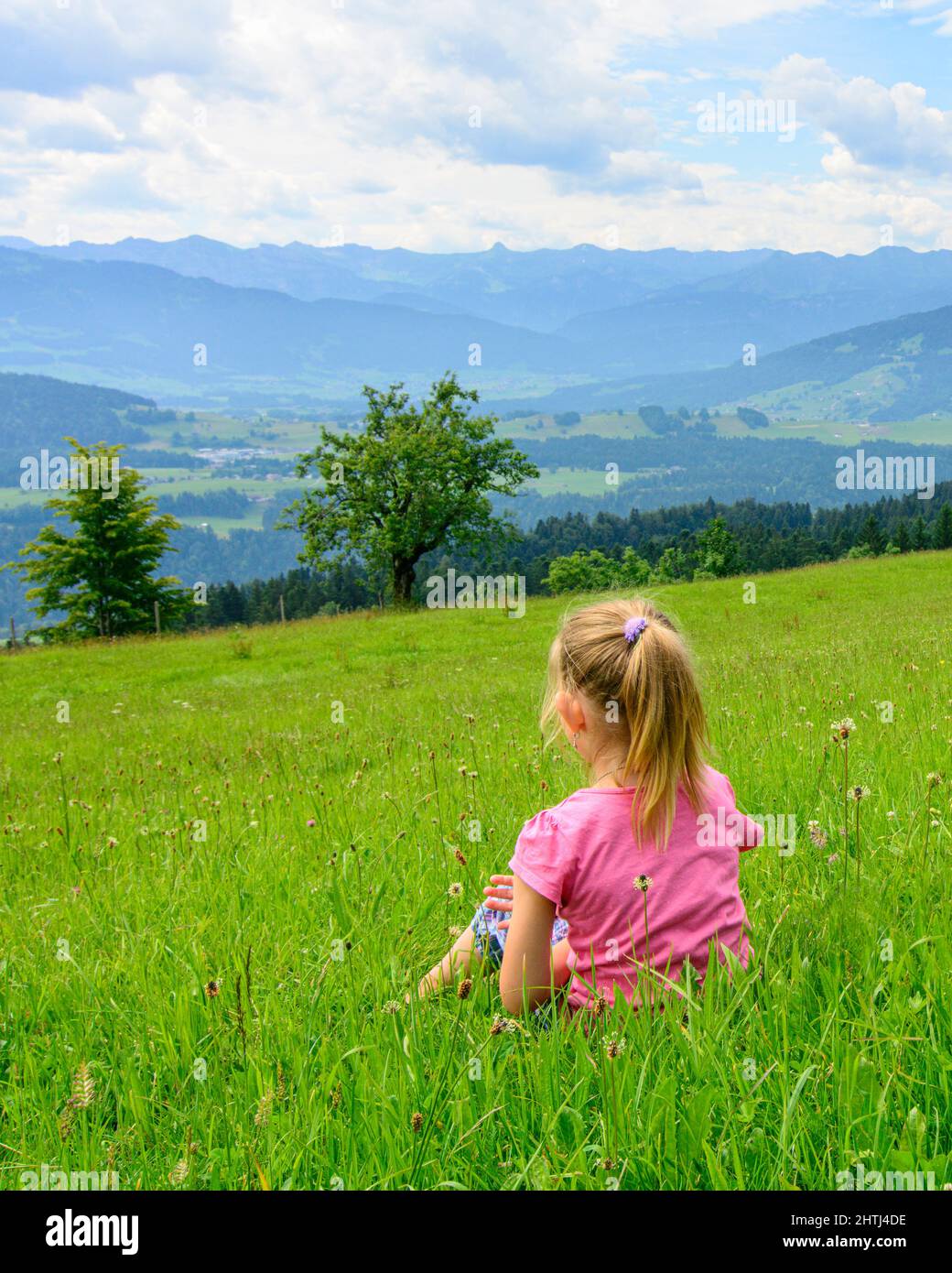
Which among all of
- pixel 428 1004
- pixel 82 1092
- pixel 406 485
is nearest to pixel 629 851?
pixel 428 1004

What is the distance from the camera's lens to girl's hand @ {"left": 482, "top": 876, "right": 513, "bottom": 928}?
312 centimetres

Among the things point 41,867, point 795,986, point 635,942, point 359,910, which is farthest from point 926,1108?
point 41,867

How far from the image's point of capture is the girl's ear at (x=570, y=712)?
3.16m

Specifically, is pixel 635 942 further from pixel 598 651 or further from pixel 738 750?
pixel 738 750

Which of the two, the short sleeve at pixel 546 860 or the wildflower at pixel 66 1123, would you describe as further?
the short sleeve at pixel 546 860

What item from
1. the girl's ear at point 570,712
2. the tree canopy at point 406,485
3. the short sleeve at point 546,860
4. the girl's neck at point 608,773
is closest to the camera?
the short sleeve at point 546,860

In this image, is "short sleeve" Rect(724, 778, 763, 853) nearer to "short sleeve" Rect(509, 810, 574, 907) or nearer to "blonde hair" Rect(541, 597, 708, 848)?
"blonde hair" Rect(541, 597, 708, 848)

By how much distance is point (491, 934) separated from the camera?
327 cm

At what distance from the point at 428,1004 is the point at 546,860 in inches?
26.0

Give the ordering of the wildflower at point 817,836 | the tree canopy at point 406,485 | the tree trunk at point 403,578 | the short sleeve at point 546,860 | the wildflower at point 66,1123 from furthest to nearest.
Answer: the tree trunk at point 403,578 → the tree canopy at point 406,485 → the wildflower at point 817,836 → the short sleeve at point 546,860 → the wildflower at point 66,1123

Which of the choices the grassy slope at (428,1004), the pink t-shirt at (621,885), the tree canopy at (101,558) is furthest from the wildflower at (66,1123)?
the tree canopy at (101,558)

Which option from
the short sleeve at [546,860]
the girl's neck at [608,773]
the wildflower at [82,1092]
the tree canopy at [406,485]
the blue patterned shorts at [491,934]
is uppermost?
the tree canopy at [406,485]

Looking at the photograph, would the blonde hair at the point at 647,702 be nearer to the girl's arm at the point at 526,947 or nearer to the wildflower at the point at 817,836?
the girl's arm at the point at 526,947

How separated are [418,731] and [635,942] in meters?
7.26
